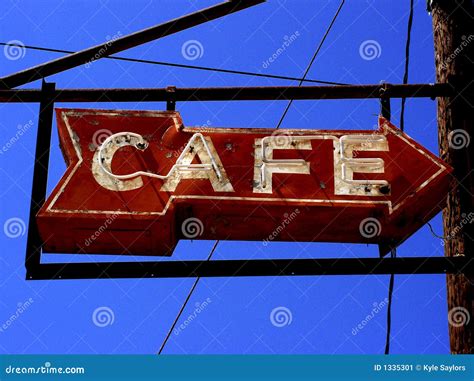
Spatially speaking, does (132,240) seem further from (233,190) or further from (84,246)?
(233,190)

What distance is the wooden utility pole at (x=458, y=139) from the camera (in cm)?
653

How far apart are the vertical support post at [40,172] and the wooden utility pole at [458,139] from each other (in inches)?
123

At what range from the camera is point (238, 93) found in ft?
24.2

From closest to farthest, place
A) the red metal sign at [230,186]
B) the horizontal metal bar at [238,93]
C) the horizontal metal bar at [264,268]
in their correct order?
the horizontal metal bar at [264,268] → the red metal sign at [230,186] → the horizontal metal bar at [238,93]

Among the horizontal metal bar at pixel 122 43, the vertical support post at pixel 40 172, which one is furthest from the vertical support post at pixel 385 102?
the vertical support post at pixel 40 172

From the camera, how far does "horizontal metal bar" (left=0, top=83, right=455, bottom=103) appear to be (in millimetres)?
7352

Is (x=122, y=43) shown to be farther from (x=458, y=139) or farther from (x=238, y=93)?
(x=458, y=139)

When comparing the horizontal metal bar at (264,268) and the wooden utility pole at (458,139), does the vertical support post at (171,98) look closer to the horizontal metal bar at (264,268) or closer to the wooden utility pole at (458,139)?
the horizontal metal bar at (264,268)

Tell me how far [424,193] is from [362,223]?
0.52 metres

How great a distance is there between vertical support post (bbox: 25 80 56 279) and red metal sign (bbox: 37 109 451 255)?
119 millimetres

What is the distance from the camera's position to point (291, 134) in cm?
706

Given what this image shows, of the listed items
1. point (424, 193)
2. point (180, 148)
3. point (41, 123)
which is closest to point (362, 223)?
point (424, 193)

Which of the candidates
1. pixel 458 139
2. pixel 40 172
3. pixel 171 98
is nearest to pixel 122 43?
pixel 171 98

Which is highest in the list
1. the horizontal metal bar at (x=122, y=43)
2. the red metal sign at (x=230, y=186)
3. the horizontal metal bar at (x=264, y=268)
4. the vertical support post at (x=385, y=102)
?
the horizontal metal bar at (x=122, y=43)
